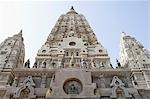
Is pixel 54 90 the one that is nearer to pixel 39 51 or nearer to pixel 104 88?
pixel 104 88

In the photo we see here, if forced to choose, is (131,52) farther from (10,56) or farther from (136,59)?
(10,56)

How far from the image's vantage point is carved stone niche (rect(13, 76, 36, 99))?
19.8 m

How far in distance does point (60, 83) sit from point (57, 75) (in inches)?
38.3

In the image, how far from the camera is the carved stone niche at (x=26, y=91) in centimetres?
1977

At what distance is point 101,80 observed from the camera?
22141 millimetres

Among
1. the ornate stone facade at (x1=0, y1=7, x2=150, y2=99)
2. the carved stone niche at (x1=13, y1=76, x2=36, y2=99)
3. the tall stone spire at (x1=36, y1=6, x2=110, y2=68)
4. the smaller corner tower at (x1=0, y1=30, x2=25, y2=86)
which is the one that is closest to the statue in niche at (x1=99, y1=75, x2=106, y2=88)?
the ornate stone facade at (x1=0, y1=7, x2=150, y2=99)

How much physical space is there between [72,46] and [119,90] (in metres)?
10.3

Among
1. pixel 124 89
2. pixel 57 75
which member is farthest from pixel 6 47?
pixel 124 89

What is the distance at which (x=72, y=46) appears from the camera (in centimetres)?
2906

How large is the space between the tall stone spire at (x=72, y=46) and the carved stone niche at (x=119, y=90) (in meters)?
4.76

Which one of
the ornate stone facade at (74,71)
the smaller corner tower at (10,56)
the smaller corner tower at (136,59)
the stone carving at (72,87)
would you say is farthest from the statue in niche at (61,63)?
the smaller corner tower at (136,59)

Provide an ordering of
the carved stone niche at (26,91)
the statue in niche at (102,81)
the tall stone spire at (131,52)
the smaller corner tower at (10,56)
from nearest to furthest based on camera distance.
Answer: the carved stone niche at (26,91)
the statue in niche at (102,81)
the smaller corner tower at (10,56)
the tall stone spire at (131,52)

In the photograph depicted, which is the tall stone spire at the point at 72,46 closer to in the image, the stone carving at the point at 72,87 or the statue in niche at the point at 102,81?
the statue in niche at the point at 102,81

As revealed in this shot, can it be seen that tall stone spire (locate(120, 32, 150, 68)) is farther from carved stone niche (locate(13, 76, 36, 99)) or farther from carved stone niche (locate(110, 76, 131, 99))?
carved stone niche (locate(13, 76, 36, 99))
